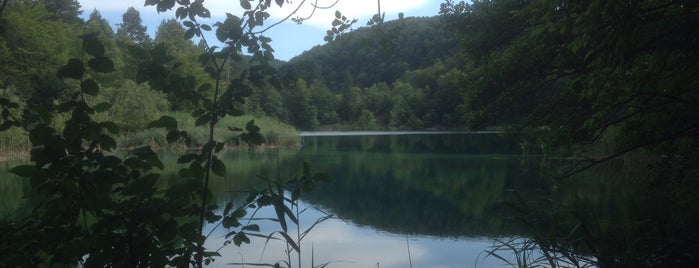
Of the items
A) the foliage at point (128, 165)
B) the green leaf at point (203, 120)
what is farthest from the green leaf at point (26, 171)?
the green leaf at point (203, 120)

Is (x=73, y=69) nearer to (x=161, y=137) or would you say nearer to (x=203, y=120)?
(x=203, y=120)

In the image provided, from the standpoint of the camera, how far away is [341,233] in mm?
7578

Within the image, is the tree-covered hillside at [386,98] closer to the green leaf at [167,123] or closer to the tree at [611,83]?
the tree at [611,83]

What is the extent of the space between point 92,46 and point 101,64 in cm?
6

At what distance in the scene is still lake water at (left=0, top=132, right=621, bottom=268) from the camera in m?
6.13

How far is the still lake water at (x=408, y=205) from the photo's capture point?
6.13 m

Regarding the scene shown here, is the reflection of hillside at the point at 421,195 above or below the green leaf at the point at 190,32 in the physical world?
below

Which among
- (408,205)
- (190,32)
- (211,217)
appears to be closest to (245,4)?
(190,32)

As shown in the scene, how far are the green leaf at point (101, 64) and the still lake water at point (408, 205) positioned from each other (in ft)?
2.26

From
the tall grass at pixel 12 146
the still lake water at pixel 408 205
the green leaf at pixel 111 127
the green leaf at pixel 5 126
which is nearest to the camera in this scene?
the green leaf at pixel 111 127

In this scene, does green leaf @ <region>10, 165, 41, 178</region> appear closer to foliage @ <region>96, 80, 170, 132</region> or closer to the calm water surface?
the calm water surface

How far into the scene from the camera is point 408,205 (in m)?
10.2

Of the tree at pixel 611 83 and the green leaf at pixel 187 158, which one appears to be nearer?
the green leaf at pixel 187 158

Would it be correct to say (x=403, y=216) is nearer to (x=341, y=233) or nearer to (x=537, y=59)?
(x=341, y=233)
